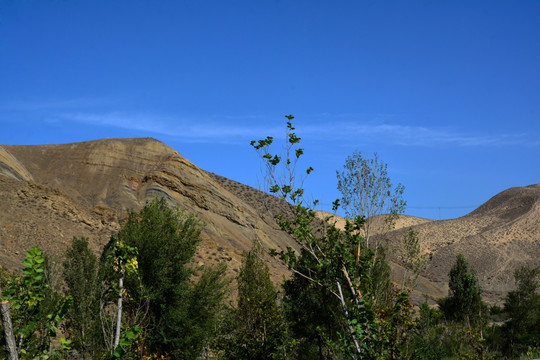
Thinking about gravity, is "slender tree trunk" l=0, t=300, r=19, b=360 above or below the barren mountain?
below

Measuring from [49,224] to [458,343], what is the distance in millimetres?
37794

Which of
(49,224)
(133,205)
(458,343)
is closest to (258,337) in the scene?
(458,343)

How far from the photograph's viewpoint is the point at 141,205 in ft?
211

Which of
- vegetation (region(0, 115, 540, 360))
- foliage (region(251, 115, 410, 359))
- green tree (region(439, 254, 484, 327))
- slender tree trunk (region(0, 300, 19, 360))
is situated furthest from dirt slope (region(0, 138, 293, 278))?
slender tree trunk (region(0, 300, 19, 360))

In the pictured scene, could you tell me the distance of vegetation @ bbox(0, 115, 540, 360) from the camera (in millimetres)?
8477

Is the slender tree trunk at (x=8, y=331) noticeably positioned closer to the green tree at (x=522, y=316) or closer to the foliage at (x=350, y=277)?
the foliage at (x=350, y=277)

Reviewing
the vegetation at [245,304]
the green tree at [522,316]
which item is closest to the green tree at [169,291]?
the vegetation at [245,304]

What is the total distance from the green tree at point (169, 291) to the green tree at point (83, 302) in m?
1.99

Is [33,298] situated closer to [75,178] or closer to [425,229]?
[75,178]

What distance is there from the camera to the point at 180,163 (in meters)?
75.0

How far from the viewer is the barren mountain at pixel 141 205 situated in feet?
174

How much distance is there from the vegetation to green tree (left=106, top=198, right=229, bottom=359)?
49mm

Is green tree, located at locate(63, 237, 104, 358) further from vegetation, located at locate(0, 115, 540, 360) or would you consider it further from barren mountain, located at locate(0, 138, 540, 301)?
barren mountain, located at locate(0, 138, 540, 301)

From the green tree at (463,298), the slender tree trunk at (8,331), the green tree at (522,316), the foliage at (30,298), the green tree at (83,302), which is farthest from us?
the green tree at (463,298)
